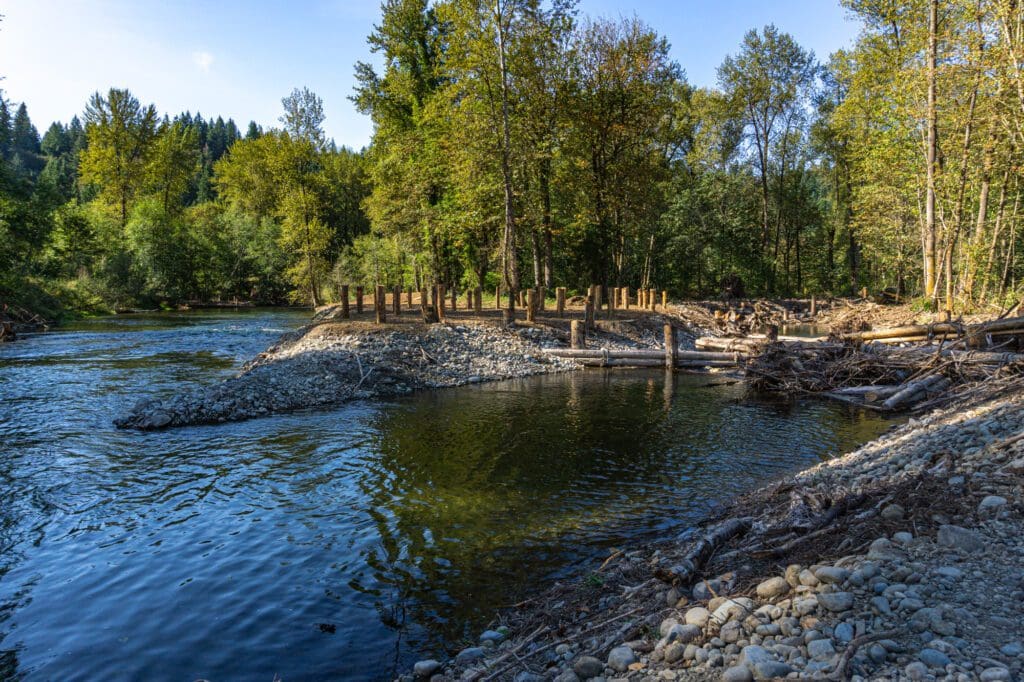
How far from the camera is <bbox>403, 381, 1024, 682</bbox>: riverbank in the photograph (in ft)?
11.8

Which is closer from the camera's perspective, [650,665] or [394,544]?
[650,665]

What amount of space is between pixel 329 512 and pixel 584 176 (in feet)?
93.9

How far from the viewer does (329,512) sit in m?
8.62

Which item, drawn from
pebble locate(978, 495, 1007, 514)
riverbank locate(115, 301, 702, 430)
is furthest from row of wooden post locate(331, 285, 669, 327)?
pebble locate(978, 495, 1007, 514)

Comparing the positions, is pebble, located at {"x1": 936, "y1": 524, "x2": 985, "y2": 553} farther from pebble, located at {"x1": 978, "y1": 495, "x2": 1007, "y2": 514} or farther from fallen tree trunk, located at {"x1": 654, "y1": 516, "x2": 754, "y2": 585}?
fallen tree trunk, located at {"x1": 654, "y1": 516, "x2": 754, "y2": 585}

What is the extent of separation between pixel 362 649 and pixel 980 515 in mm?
5630

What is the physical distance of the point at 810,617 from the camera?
4039 millimetres

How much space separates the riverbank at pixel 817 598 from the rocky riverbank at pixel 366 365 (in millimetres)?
11117

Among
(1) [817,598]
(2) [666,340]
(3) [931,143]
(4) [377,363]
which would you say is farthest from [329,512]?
(3) [931,143]

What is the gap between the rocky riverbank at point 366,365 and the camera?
14227 millimetres

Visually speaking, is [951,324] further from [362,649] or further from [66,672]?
[66,672]

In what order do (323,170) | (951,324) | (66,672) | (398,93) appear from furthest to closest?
1. (323,170)
2. (398,93)
3. (951,324)
4. (66,672)

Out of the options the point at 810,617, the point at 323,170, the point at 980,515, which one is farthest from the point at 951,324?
the point at 323,170

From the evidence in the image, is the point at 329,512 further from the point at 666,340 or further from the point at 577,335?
the point at 577,335
